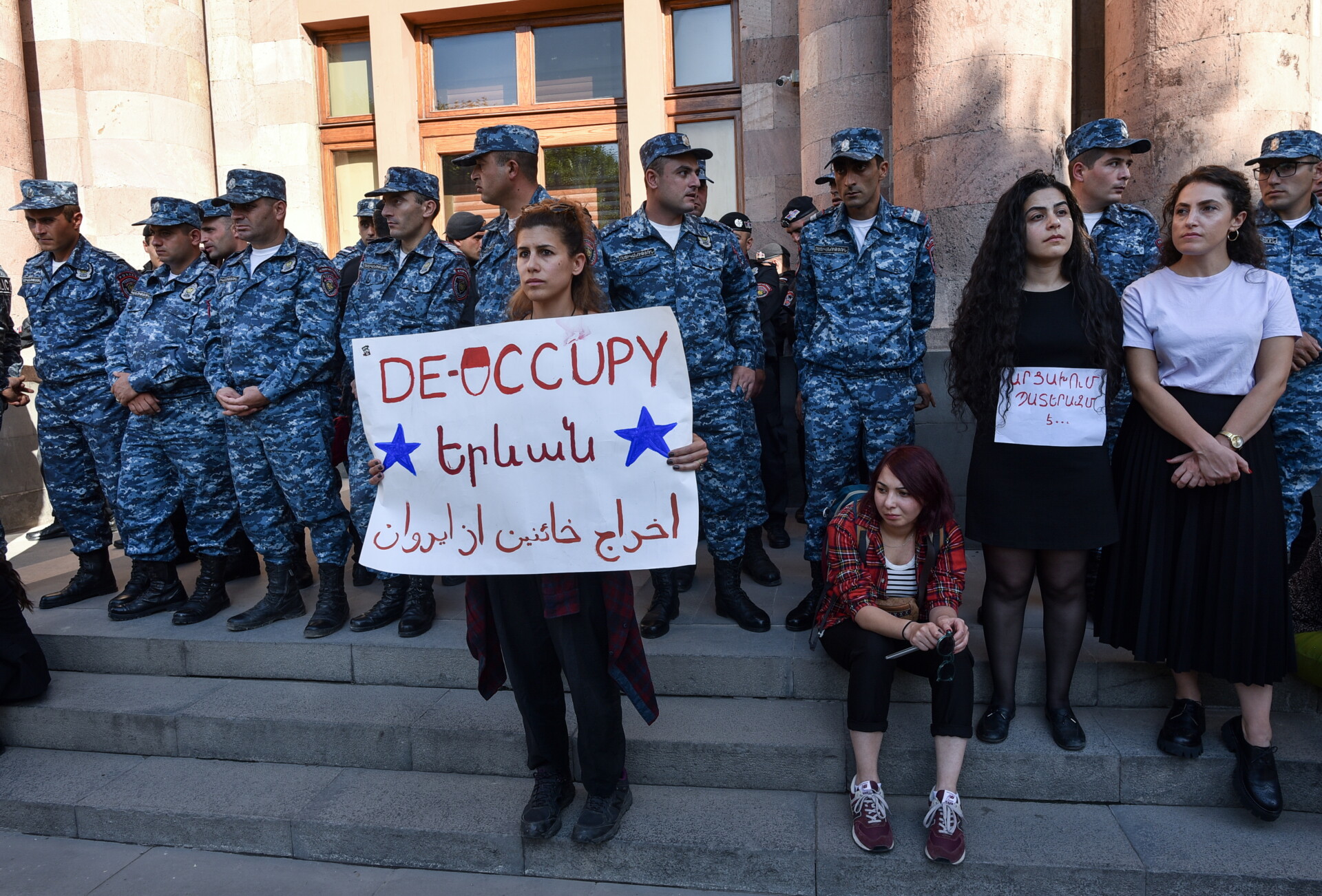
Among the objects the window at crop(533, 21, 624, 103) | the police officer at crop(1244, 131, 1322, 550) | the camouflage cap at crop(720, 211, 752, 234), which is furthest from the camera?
the window at crop(533, 21, 624, 103)

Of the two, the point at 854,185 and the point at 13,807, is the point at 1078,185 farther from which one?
the point at 13,807

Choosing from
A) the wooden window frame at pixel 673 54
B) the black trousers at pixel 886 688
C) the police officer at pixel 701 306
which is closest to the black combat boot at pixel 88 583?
the police officer at pixel 701 306

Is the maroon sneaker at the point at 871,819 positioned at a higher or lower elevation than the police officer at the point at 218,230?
lower

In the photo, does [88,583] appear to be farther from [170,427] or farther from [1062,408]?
[1062,408]

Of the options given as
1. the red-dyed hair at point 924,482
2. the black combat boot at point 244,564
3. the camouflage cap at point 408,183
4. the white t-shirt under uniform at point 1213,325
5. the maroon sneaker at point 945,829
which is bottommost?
the maroon sneaker at point 945,829

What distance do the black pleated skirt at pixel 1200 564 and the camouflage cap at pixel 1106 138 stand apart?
1546mm

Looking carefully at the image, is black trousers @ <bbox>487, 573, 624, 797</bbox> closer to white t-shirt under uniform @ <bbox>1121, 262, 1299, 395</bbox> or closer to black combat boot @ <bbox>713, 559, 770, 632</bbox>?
black combat boot @ <bbox>713, 559, 770, 632</bbox>

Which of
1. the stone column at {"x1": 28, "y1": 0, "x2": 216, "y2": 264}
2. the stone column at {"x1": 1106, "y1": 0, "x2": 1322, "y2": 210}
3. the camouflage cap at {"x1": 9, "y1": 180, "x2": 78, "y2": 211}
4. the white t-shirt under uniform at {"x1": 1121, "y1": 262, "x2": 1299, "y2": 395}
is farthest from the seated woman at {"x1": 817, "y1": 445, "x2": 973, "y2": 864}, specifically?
the stone column at {"x1": 28, "y1": 0, "x2": 216, "y2": 264}

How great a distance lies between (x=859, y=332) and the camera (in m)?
3.94

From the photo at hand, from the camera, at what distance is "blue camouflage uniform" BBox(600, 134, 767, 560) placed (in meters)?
3.99

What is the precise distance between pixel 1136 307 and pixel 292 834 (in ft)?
11.6

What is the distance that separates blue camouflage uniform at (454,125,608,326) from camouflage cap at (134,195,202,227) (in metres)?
1.72

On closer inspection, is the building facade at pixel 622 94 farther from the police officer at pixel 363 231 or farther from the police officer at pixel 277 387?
the police officer at pixel 277 387

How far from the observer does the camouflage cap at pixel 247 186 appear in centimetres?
421
